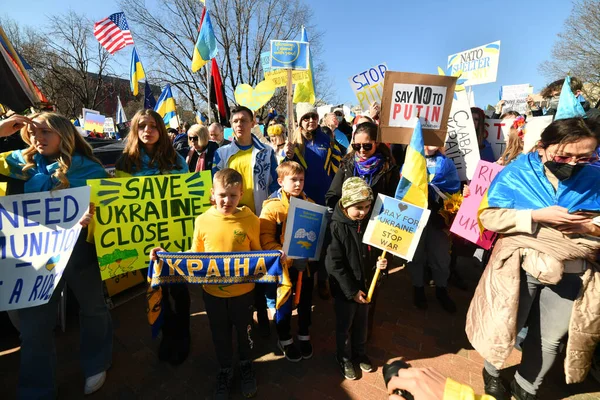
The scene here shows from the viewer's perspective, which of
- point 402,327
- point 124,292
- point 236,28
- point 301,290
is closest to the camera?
point 301,290

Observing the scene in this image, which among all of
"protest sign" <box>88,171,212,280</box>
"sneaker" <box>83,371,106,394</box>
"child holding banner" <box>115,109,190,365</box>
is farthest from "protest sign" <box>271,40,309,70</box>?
"sneaker" <box>83,371,106,394</box>

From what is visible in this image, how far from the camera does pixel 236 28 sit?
21578 millimetres

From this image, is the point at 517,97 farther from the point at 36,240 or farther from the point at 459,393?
the point at 36,240

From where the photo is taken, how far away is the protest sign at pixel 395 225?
251 cm

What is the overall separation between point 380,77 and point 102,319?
18.2 feet

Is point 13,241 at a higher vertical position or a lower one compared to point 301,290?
higher

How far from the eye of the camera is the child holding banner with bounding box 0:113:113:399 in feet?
6.66

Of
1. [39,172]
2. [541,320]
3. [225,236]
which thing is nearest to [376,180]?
[225,236]

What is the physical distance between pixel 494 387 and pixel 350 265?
1510mm

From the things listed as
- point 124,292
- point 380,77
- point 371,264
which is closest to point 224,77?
point 380,77

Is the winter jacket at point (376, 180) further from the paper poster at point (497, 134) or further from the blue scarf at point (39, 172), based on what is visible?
the blue scarf at point (39, 172)

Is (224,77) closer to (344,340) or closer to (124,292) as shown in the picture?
(124,292)

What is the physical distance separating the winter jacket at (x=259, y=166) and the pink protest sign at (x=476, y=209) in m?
2.07

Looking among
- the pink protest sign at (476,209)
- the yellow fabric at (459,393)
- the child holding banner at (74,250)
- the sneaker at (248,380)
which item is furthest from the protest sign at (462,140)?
the child holding banner at (74,250)
